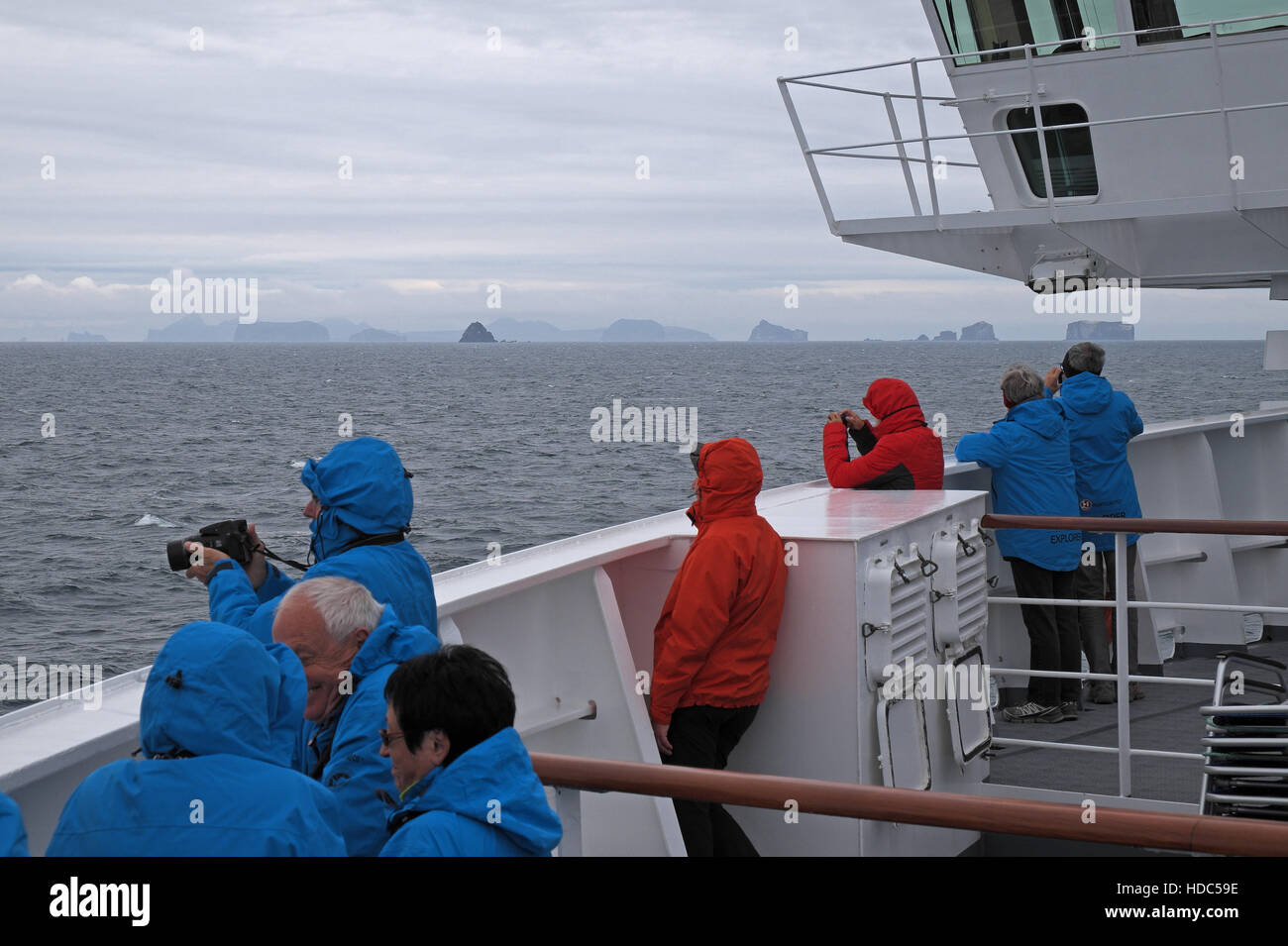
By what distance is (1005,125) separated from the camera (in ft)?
31.5

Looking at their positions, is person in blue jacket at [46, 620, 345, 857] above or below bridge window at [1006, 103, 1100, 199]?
below

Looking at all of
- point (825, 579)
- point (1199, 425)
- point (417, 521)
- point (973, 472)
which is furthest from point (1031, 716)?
point (417, 521)

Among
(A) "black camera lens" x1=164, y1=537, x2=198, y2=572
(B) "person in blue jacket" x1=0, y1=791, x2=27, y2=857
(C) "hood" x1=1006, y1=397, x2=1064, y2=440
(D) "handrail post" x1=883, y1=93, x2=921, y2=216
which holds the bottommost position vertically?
(B) "person in blue jacket" x1=0, y1=791, x2=27, y2=857

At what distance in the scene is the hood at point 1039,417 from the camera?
7.00 metres

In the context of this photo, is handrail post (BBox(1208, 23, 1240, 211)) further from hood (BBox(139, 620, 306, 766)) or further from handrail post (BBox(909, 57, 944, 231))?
hood (BBox(139, 620, 306, 766))

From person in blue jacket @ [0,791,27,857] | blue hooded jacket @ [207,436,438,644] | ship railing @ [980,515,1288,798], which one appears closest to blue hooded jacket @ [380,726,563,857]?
person in blue jacket @ [0,791,27,857]

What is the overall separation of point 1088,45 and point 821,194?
2004 millimetres

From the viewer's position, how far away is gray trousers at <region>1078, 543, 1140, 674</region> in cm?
746

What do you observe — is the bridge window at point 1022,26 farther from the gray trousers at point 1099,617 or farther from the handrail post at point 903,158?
the gray trousers at point 1099,617

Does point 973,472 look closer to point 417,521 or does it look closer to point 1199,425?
point 1199,425

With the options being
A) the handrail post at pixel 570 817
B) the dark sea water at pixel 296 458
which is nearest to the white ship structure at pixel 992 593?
the handrail post at pixel 570 817

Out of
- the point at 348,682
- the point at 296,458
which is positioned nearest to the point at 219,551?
the point at 348,682

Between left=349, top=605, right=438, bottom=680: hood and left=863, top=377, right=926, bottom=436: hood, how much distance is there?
12.5 feet
